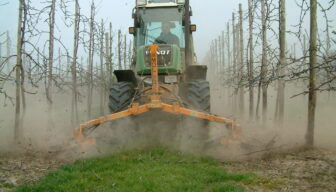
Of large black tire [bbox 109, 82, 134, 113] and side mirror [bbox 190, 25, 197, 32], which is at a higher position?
A: side mirror [bbox 190, 25, 197, 32]

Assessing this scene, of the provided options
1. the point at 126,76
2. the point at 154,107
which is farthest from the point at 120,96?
the point at 154,107

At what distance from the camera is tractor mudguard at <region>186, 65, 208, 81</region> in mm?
10430

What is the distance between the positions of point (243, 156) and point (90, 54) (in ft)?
44.4

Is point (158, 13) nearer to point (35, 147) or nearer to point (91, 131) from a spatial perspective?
point (91, 131)

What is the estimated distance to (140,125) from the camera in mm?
9492

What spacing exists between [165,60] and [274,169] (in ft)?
11.7

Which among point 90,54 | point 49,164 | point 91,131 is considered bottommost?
point 49,164

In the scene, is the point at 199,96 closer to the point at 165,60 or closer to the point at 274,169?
the point at 165,60

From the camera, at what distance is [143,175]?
678 centimetres

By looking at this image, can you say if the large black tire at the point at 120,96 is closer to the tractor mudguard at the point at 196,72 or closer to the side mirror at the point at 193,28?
the tractor mudguard at the point at 196,72

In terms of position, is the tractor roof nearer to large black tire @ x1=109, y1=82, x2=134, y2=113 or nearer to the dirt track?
large black tire @ x1=109, y1=82, x2=134, y2=113

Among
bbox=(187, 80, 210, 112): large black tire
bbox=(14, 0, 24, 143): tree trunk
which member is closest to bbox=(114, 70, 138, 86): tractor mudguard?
bbox=(187, 80, 210, 112): large black tire

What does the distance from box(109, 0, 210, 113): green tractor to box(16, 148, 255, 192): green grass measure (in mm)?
1796

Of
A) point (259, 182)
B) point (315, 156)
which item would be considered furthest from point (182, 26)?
point (259, 182)
